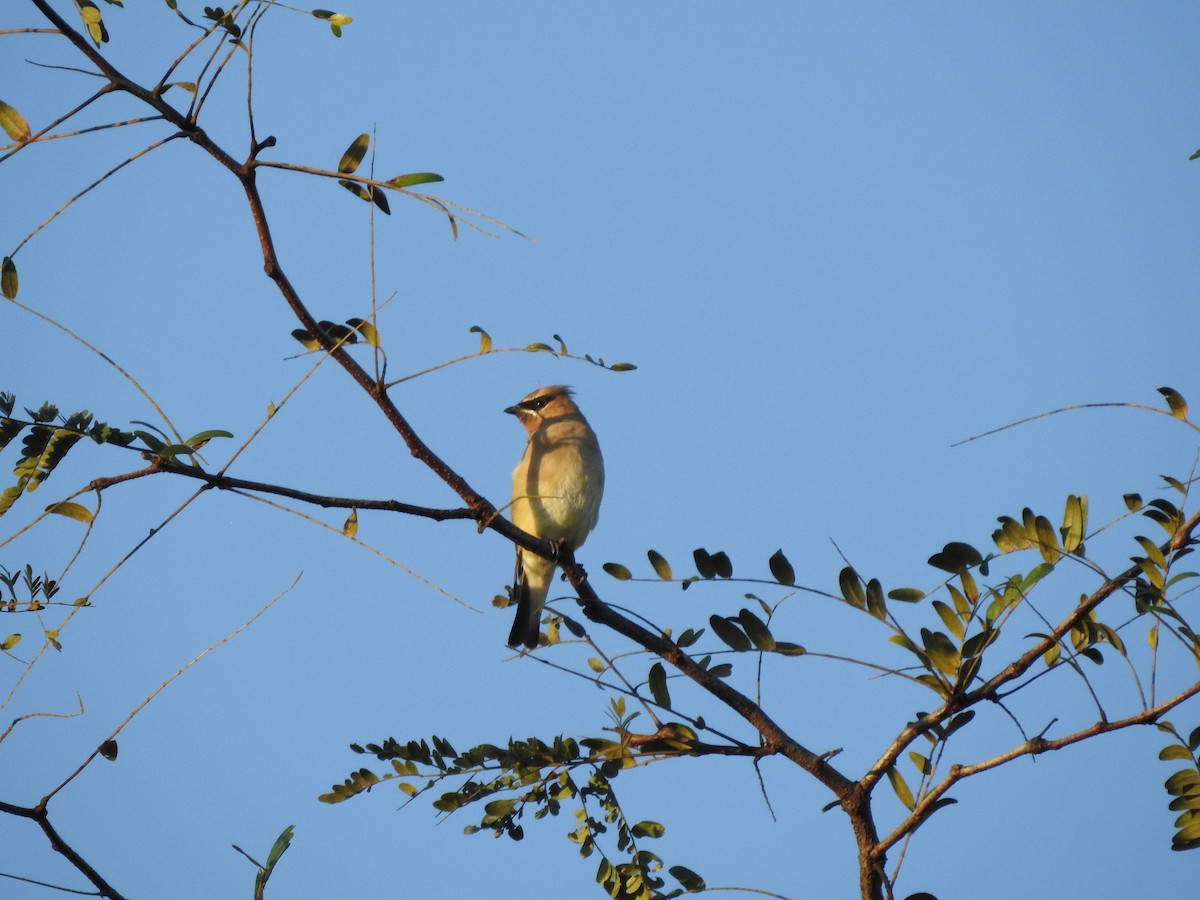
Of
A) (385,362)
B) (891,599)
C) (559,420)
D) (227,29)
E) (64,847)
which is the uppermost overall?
(559,420)

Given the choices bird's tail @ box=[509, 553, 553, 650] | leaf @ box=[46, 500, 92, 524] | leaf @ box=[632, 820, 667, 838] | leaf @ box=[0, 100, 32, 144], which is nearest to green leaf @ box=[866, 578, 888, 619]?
leaf @ box=[632, 820, 667, 838]

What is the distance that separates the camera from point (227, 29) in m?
3.00

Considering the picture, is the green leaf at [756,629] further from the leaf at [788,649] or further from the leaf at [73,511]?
the leaf at [73,511]

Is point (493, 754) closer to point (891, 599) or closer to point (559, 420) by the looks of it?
point (891, 599)

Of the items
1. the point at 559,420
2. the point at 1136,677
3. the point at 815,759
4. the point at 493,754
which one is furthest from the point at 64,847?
the point at 559,420

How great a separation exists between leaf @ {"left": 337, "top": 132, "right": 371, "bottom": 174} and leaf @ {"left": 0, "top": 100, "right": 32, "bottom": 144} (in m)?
0.72

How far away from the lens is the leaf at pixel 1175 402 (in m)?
3.12

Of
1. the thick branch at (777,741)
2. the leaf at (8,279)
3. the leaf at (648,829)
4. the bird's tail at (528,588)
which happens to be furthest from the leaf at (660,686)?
the bird's tail at (528,588)

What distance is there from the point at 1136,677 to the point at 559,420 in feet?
16.3

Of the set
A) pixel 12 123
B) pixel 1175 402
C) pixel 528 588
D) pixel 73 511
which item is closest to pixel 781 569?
Answer: pixel 1175 402

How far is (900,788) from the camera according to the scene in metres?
3.35

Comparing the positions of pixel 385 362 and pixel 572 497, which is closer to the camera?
pixel 385 362

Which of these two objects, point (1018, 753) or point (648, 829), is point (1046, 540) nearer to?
point (1018, 753)

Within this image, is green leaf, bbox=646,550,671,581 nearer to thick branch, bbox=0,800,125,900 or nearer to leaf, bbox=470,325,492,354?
leaf, bbox=470,325,492,354
